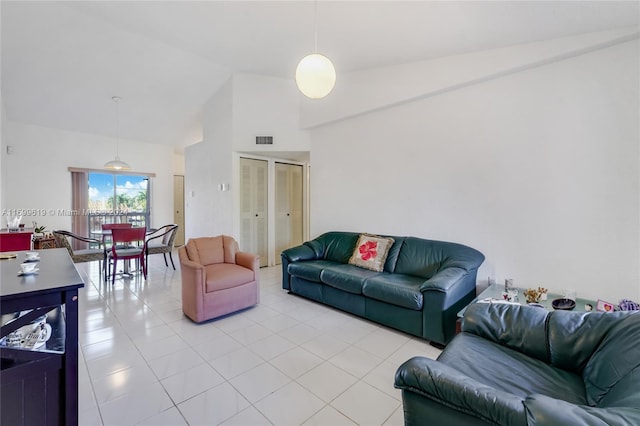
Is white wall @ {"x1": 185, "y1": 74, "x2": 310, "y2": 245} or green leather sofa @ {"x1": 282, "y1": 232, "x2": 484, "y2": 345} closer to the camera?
green leather sofa @ {"x1": 282, "y1": 232, "x2": 484, "y2": 345}

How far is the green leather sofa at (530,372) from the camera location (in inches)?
36.2

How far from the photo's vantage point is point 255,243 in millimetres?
5262

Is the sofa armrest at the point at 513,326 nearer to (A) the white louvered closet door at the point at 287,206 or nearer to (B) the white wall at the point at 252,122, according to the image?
(B) the white wall at the point at 252,122

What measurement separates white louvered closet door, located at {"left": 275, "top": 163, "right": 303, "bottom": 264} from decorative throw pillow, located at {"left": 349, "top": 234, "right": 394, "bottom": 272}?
2274 mm

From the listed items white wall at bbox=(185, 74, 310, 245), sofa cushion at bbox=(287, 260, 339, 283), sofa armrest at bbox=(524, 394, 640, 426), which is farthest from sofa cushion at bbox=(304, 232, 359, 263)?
sofa armrest at bbox=(524, 394, 640, 426)

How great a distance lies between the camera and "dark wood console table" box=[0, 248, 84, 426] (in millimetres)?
1111

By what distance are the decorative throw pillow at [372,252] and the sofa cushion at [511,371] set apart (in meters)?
1.77

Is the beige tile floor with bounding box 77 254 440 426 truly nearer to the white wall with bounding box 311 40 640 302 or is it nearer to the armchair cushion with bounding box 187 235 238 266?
the armchair cushion with bounding box 187 235 238 266

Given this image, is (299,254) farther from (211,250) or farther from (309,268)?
(211,250)

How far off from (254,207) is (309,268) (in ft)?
7.06

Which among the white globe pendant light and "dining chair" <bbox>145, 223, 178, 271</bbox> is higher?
the white globe pendant light

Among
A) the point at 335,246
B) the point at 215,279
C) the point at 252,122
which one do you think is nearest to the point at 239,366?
the point at 215,279

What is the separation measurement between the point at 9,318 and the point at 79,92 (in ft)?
16.6

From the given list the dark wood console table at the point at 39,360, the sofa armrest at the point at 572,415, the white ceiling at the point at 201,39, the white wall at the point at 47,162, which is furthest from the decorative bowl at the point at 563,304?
the white wall at the point at 47,162
